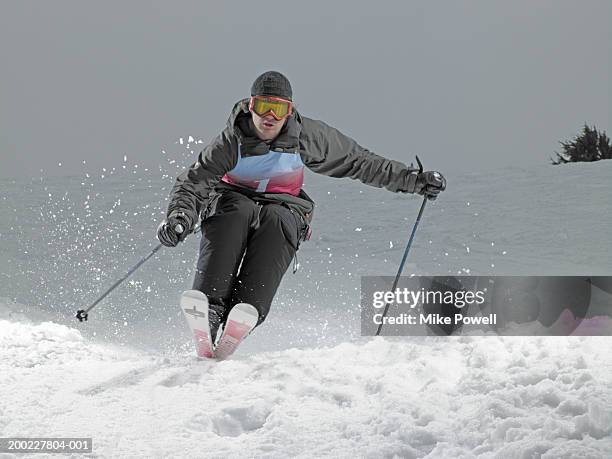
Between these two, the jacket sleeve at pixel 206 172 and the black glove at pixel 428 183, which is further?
the black glove at pixel 428 183

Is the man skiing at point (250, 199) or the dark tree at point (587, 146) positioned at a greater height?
the dark tree at point (587, 146)

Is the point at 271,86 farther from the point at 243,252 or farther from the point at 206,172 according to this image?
the point at 243,252

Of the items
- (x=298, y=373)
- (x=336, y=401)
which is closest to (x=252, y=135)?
(x=298, y=373)

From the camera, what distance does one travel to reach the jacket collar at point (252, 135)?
4188 mm

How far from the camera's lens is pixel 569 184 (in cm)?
1162

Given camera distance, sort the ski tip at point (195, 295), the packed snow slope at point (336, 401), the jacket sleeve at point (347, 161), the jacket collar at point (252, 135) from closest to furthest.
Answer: the packed snow slope at point (336, 401) → the ski tip at point (195, 295) → the jacket collar at point (252, 135) → the jacket sleeve at point (347, 161)

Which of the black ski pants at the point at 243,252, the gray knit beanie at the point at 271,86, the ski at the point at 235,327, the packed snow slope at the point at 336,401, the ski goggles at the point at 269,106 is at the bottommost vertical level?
the packed snow slope at the point at 336,401

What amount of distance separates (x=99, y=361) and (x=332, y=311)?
2732 millimetres

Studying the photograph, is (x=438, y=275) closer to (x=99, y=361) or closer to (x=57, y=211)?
(x=99, y=361)

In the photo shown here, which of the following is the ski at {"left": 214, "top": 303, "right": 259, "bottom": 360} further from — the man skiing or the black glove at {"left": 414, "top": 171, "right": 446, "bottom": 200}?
the black glove at {"left": 414, "top": 171, "right": 446, "bottom": 200}

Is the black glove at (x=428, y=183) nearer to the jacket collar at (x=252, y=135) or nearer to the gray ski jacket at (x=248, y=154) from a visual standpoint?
the gray ski jacket at (x=248, y=154)

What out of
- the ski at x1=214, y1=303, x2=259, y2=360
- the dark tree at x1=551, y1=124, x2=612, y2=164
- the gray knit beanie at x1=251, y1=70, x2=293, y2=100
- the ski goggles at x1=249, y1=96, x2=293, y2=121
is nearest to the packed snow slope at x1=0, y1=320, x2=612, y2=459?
the ski at x1=214, y1=303, x2=259, y2=360

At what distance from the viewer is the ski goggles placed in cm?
410

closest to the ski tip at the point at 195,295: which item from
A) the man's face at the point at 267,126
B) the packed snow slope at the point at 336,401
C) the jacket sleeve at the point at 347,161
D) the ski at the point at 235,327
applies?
the ski at the point at 235,327
